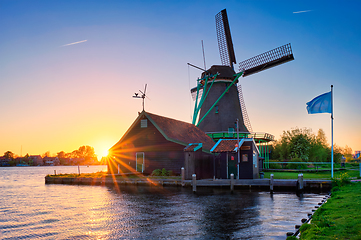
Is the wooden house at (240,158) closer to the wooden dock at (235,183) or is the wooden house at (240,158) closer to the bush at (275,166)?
the wooden dock at (235,183)

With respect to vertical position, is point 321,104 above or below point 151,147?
above

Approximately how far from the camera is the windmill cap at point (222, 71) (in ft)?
148

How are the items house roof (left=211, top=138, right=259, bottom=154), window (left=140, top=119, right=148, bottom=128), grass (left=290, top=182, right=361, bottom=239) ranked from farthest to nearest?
window (left=140, top=119, right=148, bottom=128)
house roof (left=211, top=138, right=259, bottom=154)
grass (left=290, top=182, right=361, bottom=239)

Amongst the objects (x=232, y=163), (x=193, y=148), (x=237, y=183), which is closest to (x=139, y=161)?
(x=193, y=148)

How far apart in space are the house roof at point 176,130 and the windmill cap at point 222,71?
9.47 metres


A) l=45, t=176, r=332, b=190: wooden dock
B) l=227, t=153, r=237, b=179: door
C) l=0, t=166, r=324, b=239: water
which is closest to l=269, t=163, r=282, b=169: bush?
l=227, t=153, r=237, b=179: door

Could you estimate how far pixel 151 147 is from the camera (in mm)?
35094

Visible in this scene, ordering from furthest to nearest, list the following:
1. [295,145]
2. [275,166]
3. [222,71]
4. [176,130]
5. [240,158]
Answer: [295,145] → [275,166] → [222,71] → [176,130] → [240,158]

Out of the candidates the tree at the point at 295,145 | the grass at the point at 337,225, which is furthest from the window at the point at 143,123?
the tree at the point at 295,145

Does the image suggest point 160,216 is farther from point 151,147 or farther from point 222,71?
point 222,71

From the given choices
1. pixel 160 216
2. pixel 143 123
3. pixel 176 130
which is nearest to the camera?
pixel 160 216

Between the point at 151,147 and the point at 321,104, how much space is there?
61.4ft

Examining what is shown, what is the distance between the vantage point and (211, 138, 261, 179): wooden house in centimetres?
2950

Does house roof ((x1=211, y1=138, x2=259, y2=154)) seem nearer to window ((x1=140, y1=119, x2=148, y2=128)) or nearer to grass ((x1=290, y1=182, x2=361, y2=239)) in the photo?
window ((x1=140, y1=119, x2=148, y2=128))
